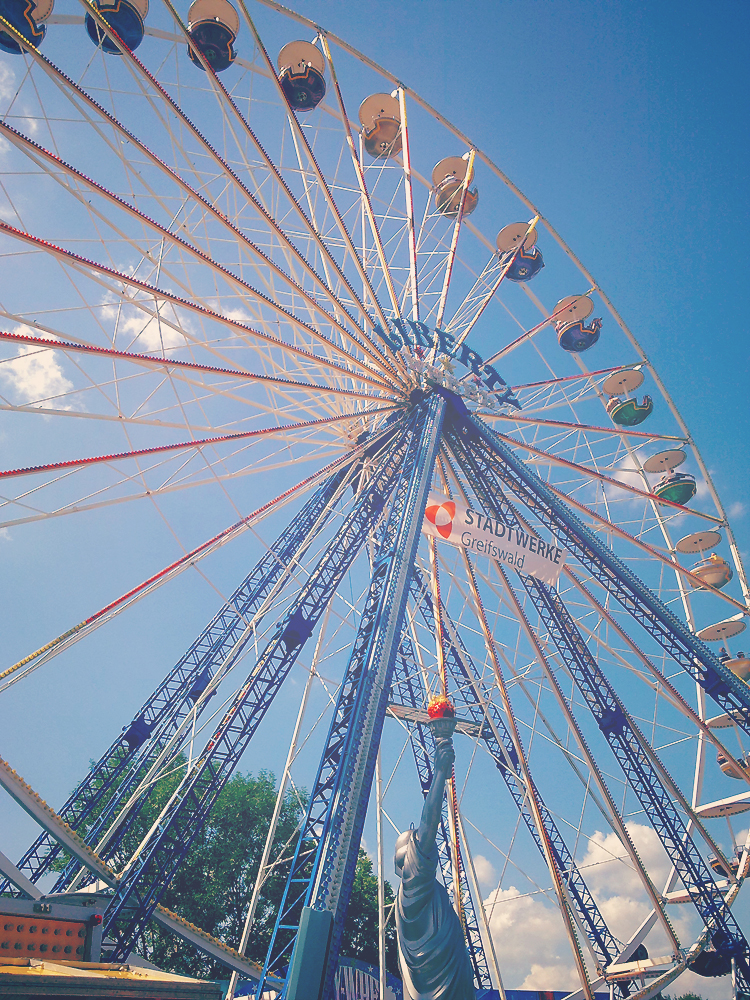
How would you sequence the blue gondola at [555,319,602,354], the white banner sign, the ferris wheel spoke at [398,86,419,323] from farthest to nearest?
the blue gondola at [555,319,602,354] → the ferris wheel spoke at [398,86,419,323] → the white banner sign

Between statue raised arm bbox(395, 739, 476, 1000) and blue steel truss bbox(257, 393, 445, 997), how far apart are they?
78cm

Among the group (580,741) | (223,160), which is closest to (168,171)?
(223,160)

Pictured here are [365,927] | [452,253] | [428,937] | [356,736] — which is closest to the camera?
[428,937]

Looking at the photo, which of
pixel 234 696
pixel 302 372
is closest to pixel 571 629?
pixel 234 696

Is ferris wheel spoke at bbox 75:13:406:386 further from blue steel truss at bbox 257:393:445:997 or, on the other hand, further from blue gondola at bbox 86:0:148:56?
blue steel truss at bbox 257:393:445:997

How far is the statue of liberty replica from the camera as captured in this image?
796cm

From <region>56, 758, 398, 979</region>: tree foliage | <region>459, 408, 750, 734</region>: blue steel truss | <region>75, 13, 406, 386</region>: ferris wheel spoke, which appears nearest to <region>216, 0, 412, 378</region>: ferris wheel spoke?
<region>75, 13, 406, 386</region>: ferris wheel spoke

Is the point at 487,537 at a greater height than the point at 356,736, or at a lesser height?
greater

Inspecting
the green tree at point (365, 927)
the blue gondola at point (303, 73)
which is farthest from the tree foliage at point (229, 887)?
the blue gondola at point (303, 73)

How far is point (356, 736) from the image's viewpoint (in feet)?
31.4

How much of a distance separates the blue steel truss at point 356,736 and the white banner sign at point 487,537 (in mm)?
490

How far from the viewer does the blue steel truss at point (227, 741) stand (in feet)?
38.9

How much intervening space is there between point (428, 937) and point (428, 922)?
0.16 meters

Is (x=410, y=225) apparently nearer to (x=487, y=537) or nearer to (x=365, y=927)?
(x=487, y=537)
